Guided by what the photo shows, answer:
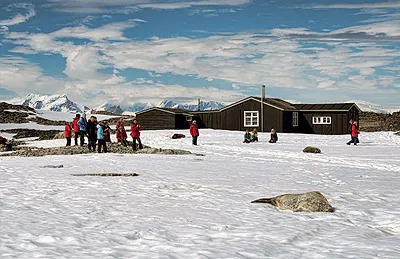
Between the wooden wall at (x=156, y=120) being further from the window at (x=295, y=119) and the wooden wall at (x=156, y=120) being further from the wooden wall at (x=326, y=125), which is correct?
the wooden wall at (x=326, y=125)

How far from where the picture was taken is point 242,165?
20062 millimetres

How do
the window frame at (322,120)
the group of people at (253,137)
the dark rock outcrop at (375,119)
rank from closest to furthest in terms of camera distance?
1. the group of people at (253,137)
2. the window frame at (322,120)
3. the dark rock outcrop at (375,119)

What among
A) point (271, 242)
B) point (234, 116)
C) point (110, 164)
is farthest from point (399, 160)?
point (234, 116)

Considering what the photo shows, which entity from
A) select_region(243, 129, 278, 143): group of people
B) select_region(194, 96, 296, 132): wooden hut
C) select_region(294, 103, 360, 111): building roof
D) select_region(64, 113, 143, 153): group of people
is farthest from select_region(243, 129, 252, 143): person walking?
select_region(294, 103, 360, 111): building roof

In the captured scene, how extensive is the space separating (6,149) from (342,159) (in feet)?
66.5

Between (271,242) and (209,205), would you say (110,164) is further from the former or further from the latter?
(271,242)

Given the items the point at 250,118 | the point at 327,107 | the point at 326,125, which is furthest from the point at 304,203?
the point at 327,107

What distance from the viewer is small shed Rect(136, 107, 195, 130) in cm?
5553

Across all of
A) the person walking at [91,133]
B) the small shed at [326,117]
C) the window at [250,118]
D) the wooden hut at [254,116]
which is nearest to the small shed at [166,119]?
the wooden hut at [254,116]

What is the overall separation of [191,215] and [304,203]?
254 cm

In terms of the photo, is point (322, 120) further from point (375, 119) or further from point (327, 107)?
point (375, 119)

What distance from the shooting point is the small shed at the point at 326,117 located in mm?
49375

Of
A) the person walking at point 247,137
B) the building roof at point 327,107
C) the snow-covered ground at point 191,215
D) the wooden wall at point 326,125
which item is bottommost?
the snow-covered ground at point 191,215

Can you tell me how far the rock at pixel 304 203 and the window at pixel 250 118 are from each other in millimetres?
39769
